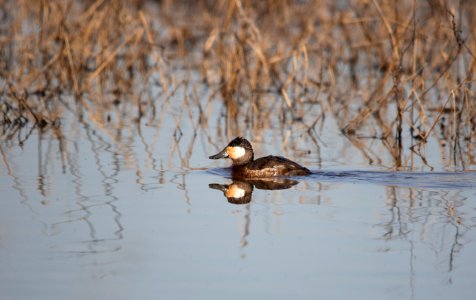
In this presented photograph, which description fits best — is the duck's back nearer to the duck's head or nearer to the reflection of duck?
the reflection of duck

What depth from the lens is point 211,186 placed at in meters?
8.78

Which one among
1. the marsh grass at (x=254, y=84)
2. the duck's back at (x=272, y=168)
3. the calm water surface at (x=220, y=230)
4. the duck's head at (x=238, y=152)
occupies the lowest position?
the calm water surface at (x=220, y=230)

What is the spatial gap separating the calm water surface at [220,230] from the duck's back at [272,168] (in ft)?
0.54

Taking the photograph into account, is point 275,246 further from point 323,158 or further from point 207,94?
point 207,94

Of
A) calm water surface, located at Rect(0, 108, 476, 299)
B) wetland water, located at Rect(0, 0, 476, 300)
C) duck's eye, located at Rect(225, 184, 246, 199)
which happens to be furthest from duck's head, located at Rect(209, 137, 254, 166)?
duck's eye, located at Rect(225, 184, 246, 199)

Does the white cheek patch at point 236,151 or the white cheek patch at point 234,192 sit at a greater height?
the white cheek patch at point 236,151

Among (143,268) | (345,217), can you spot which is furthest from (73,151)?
(143,268)

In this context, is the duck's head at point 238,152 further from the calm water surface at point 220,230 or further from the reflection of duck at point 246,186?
the reflection of duck at point 246,186

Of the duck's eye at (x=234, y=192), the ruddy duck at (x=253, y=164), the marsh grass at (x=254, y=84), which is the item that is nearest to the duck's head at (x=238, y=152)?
the ruddy duck at (x=253, y=164)

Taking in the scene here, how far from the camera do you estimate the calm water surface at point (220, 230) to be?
18.2 ft

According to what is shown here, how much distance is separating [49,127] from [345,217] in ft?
18.7

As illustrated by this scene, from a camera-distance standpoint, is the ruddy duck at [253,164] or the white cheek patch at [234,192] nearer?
the white cheek patch at [234,192]

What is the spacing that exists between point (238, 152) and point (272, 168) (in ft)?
2.02

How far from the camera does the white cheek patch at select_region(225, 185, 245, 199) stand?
8.33 metres
